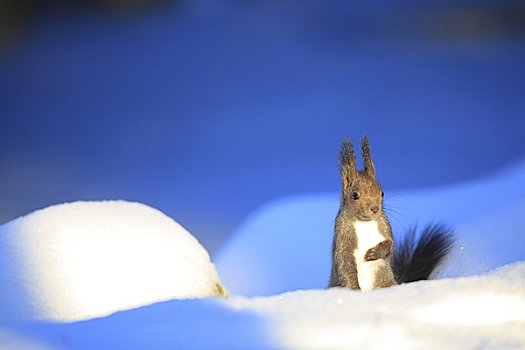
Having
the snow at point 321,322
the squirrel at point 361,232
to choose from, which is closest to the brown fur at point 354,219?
the squirrel at point 361,232

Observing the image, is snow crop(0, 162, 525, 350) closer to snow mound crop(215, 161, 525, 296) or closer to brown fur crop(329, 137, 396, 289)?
brown fur crop(329, 137, 396, 289)

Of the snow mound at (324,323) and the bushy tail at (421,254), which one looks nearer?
the snow mound at (324,323)

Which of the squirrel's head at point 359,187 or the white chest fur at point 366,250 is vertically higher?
the squirrel's head at point 359,187

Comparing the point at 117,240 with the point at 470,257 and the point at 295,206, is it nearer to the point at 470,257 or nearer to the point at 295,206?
the point at 470,257

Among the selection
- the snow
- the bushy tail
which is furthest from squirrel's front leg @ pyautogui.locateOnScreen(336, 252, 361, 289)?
the bushy tail

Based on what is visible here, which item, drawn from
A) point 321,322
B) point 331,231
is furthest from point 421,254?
point 321,322

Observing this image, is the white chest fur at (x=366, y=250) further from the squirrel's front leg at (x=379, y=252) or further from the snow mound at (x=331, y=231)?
the snow mound at (x=331, y=231)
